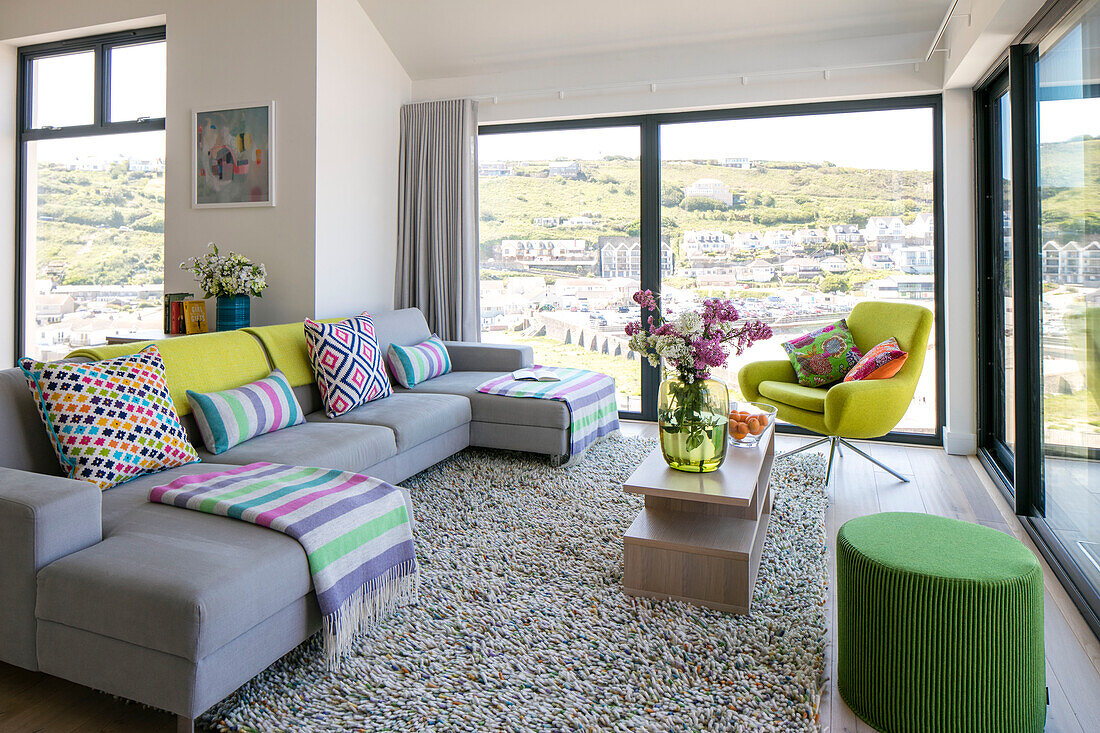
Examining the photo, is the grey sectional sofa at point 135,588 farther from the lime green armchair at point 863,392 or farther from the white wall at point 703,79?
the white wall at point 703,79

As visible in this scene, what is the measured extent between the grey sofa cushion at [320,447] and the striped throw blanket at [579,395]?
947mm

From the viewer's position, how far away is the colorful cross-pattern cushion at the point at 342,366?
3.74 meters

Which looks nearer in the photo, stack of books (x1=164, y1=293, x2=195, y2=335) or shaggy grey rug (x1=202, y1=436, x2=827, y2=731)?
shaggy grey rug (x1=202, y1=436, x2=827, y2=731)

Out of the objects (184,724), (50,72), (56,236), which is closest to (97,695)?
(184,724)

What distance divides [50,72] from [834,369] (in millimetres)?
5970

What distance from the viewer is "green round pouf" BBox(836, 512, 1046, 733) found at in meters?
1.68

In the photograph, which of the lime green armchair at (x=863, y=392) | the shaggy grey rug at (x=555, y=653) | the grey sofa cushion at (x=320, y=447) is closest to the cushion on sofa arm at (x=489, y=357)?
the lime green armchair at (x=863, y=392)

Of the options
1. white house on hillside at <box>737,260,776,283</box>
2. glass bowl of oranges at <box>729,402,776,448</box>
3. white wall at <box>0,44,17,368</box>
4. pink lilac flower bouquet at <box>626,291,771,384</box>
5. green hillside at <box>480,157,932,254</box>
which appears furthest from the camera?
white wall at <box>0,44,17,368</box>

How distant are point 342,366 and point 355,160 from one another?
6.07 feet

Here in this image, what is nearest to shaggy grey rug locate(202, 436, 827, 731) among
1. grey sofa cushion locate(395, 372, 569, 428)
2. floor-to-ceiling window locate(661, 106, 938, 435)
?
grey sofa cushion locate(395, 372, 569, 428)

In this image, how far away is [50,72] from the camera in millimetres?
5590

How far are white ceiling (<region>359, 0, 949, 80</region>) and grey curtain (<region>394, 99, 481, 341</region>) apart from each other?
0.37 m

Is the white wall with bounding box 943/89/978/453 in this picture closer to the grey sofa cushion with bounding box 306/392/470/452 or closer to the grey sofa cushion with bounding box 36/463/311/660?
the grey sofa cushion with bounding box 306/392/470/452

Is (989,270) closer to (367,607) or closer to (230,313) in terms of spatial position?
(367,607)
